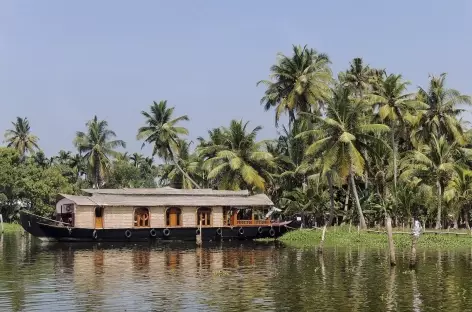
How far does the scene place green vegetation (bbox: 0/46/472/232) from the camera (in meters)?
40.5

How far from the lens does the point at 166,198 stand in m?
45.8

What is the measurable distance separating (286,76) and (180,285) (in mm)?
30207

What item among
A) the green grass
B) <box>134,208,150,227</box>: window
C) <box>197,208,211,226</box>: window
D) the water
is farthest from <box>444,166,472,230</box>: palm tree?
the green grass

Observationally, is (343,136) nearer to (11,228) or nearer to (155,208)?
(155,208)

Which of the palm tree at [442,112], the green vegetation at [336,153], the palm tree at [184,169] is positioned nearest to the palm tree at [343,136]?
the green vegetation at [336,153]

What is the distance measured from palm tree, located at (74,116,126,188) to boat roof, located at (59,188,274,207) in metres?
17.8

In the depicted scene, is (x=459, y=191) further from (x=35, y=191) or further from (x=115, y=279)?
(x=35, y=191)

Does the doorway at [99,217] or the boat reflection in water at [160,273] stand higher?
the doorway at [99,217]

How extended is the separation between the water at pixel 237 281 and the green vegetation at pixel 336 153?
25.1ft

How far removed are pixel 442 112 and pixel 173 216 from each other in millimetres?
21070

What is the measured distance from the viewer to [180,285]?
69.7ft

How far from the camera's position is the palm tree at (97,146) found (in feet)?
210

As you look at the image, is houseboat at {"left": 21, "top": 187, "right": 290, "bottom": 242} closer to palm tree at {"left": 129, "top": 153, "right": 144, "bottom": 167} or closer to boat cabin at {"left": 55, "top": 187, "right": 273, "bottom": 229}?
boat cabin at {"left": 55, "top": 187, "right": 273, "bottom": 229}

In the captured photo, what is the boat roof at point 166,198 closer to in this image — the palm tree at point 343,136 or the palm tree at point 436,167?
the palm tree at point 343,136
